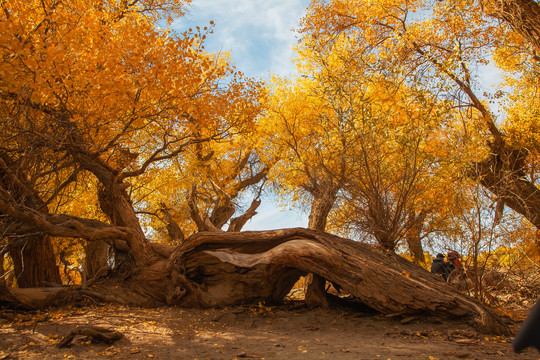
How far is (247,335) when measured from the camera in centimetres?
575

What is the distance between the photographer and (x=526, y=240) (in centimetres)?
945

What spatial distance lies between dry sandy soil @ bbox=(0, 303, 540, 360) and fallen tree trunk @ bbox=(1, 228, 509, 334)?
1.21 ft

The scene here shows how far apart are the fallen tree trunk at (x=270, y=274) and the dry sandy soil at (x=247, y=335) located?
14.5 inches

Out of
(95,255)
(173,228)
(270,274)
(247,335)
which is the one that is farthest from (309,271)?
(173,228)

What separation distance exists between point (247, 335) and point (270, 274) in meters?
1.79

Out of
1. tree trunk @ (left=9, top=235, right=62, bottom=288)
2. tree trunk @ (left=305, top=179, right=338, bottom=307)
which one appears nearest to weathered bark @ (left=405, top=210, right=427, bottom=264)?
tree trunk @ (left=305, top=179, right=338, bottom=307)

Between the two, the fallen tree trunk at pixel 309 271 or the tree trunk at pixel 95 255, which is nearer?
the fallen tree trunk at pixel 309 271

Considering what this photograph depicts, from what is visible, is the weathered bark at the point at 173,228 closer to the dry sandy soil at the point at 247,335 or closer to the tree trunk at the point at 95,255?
the tree trunk at the point at 95,255

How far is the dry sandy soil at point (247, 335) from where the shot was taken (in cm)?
464

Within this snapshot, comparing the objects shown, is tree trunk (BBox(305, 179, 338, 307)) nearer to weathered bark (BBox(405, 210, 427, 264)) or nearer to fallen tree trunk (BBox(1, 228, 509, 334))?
fallen tree trunk (BBox(1, 228, 509, 334))

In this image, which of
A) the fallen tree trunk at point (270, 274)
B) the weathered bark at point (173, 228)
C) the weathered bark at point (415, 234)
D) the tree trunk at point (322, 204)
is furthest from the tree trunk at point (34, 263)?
the weathered bark at point (415, 234)

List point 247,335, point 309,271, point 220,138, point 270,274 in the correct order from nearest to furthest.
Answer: point 247,335 → point 309,271 → point 270,274 → point 220,138

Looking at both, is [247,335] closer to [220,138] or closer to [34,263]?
[220,138]

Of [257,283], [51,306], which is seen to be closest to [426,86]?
[257,283]
